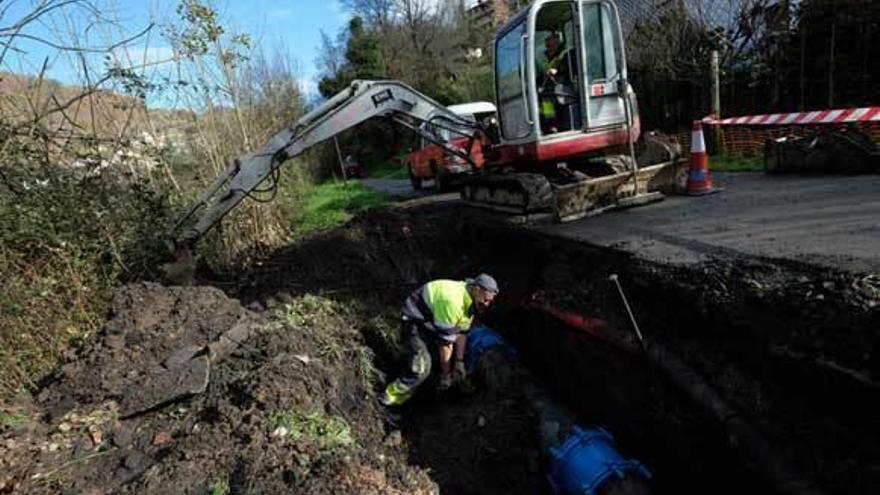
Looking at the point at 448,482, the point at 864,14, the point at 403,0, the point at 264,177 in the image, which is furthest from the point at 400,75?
the point at 448,482

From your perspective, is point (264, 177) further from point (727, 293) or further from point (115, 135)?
point (727, 293)

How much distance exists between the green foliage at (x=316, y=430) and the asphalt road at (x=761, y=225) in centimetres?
264

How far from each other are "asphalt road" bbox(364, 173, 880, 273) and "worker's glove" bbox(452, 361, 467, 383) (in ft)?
5.44

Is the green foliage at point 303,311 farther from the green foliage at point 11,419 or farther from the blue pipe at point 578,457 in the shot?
the blue pipe at point 578,457

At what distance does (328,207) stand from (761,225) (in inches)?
386

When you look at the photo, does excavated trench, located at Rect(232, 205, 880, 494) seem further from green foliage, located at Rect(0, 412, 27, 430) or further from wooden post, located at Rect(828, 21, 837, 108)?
→ wooden post, located at Rect(828, 21, 837, 108)

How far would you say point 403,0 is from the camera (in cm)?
4075

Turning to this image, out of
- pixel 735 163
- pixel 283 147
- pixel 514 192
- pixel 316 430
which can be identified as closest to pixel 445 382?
pixel 316 430

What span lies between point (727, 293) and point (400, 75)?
3506 cm

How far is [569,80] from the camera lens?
6.75 metres

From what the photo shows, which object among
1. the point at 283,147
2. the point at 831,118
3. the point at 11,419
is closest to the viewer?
the point at 11,419

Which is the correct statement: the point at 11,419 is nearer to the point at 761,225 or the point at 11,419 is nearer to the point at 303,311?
the point at 303,311

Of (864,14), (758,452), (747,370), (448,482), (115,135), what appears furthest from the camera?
(864,14)

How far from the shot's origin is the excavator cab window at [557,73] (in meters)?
6.62
